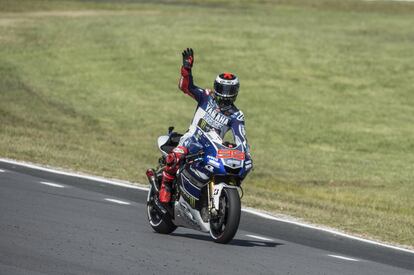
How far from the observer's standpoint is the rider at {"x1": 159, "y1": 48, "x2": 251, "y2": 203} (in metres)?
11.8

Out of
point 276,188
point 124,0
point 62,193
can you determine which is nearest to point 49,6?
point 124,0

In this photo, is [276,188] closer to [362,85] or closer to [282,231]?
[282,231]

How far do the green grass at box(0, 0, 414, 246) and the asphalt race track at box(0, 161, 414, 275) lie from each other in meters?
1.99

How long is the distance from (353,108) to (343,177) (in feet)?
31.0

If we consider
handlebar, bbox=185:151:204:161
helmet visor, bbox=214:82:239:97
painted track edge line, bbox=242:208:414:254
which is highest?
helmet visor, bbox=214:82:239:97

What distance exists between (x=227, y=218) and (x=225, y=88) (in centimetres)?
159

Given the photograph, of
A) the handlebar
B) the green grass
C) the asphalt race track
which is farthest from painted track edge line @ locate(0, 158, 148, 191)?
the handlebar

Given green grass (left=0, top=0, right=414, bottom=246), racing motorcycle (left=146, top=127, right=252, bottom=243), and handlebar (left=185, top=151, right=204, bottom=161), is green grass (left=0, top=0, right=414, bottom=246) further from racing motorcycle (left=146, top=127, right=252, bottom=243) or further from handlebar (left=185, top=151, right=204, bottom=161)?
handlebar (left=185, top=151, right=204, bottom=161)

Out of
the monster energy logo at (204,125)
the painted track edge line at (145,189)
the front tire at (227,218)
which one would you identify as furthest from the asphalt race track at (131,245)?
the monster energy logo at (204,125)

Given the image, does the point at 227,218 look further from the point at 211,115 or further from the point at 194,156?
the point at 211,115

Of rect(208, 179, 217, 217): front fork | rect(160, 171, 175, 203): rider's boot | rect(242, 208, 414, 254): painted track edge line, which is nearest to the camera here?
A: rect(208, 179, 217, 217): front fork

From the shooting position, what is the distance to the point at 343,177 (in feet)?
80.7

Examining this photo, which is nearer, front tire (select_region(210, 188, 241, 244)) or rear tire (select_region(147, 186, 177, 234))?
front tire (select_region(210, 188, 241, 244))

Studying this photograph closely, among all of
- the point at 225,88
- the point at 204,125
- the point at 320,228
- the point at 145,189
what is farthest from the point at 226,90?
the point at 145,189
